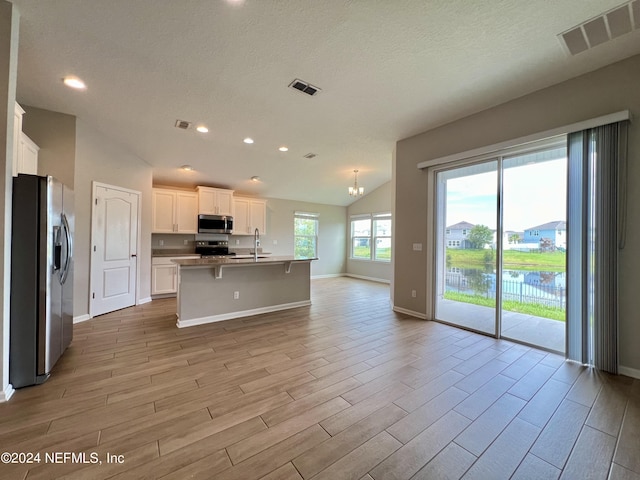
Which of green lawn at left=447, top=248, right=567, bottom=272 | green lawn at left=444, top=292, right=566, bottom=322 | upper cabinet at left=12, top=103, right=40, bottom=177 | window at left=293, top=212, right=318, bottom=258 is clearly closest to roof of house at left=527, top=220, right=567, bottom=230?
green lawn at left=447, top=248, right=567, bottom=272

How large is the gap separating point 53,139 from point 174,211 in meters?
2.47

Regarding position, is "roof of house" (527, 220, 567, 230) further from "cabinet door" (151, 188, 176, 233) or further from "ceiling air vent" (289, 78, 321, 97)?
"cabinet door" (151, 188, 176, 233)

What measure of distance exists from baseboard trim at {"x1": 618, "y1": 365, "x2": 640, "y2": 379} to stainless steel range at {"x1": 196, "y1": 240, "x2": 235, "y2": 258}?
640 cm

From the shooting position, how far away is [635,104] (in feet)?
7.93

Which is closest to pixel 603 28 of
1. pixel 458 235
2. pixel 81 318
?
pixel 458 235

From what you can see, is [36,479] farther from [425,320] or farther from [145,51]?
[425,320]

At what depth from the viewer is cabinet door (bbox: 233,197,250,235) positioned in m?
6.77

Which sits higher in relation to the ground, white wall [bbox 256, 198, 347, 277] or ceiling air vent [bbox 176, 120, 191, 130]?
ceiling air vent [bbox 176, 120, 191, 130]

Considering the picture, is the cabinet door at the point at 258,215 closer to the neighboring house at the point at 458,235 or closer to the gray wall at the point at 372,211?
the gray wall at the point at 372,211

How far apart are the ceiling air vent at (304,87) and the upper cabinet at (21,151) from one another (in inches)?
103

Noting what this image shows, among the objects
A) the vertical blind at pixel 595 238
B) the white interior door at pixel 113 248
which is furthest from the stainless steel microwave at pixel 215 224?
the vertical blind at pixel 595 238

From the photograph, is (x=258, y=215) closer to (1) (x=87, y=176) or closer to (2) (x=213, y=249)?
(2) (x=213, y=249)

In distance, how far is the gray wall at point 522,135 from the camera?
2.43m

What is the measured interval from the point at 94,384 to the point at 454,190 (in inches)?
186
